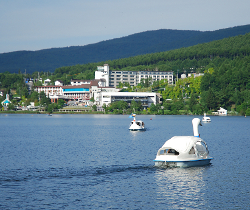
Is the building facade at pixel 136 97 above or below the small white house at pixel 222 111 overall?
above

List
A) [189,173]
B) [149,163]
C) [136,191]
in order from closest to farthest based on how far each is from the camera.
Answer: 1. [136,191]
2. [189,173]
3. [149,163]

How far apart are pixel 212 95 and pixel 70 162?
128605 millimetres

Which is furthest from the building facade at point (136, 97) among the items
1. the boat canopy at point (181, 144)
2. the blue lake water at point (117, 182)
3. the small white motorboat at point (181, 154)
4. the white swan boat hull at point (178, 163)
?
the white swan boat hull at point (178, 163)

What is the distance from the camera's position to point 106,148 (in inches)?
1978

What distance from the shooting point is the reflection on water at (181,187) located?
78.2 ft

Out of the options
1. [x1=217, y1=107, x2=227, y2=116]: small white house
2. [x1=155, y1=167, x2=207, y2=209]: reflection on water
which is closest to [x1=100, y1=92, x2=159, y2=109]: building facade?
[x1=217, y1=107, x2=227, y2=116]: small white house

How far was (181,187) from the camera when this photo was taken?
27.2 meters

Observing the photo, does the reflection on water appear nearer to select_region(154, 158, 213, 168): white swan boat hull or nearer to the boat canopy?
select_region(154, 158, 213, 168): white swan boat hull

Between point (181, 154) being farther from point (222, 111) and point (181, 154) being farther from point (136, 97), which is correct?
point (136, 97)

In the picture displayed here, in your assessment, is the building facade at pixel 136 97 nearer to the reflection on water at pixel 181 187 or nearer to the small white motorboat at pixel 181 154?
the small white motorboat at pixel 181 154

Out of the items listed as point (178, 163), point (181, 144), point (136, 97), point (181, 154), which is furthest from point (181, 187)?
point (136, 97)

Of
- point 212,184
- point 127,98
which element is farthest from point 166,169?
point 127,98

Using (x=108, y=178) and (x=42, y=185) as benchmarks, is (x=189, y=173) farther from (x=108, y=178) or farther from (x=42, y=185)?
(x=42, y=185)

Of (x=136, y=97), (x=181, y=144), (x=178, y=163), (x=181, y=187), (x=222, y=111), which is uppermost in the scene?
(x=136, y=97)
